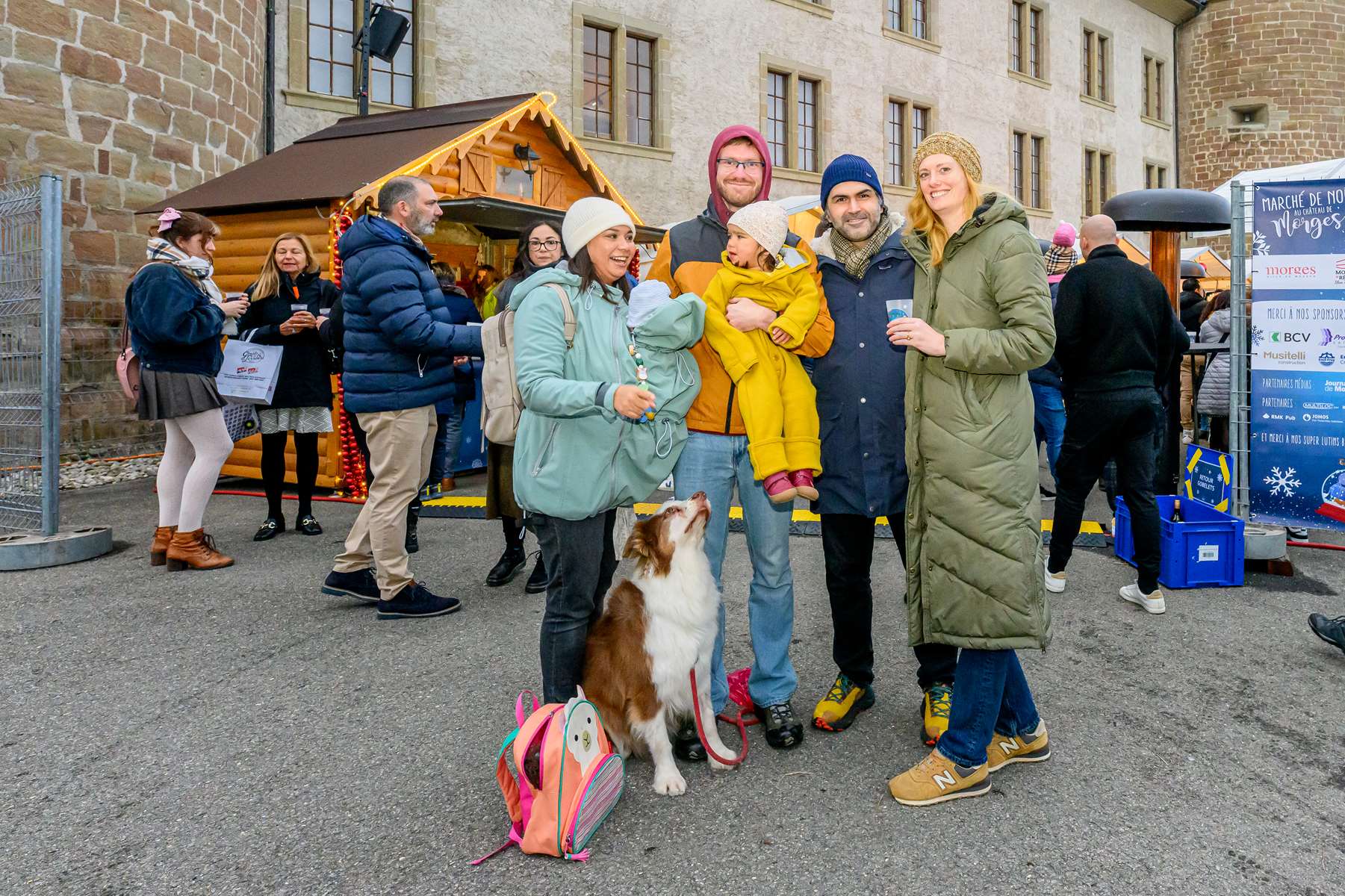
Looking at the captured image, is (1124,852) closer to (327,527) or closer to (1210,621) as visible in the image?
(1210,621)

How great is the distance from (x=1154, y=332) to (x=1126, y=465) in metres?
0.77

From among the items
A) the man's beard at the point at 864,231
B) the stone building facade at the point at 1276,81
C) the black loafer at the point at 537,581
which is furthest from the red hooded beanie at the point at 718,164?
the stone building facade at the point at 1276,81

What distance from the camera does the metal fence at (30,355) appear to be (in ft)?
19.0

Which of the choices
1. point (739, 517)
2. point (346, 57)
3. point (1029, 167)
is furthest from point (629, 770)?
point (1029, 167)

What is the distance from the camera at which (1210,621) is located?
4586mm

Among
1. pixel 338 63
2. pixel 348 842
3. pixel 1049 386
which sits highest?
pixel 338 63

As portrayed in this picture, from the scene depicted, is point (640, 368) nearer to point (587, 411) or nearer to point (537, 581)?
point (587, 411)

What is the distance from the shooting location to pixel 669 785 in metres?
2.82

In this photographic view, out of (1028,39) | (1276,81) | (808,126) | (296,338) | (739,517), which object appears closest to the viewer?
(296,338)

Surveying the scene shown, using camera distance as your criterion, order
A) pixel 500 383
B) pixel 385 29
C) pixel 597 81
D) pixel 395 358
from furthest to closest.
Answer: pixel 597 81, pixel 385 29, pixel 395 358, pixel 500 383

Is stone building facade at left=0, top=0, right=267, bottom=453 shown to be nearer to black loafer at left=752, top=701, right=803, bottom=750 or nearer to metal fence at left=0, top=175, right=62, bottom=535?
metal fence at left=0, top=175, right=62, bottom=535

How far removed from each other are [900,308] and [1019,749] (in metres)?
1.56

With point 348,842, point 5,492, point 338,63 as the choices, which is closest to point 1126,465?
point 348,842

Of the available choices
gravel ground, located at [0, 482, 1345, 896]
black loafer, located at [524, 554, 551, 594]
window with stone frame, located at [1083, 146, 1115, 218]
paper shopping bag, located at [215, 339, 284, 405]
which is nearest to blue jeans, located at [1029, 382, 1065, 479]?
gravel ground, located at [0, 482, 1345, 896]
